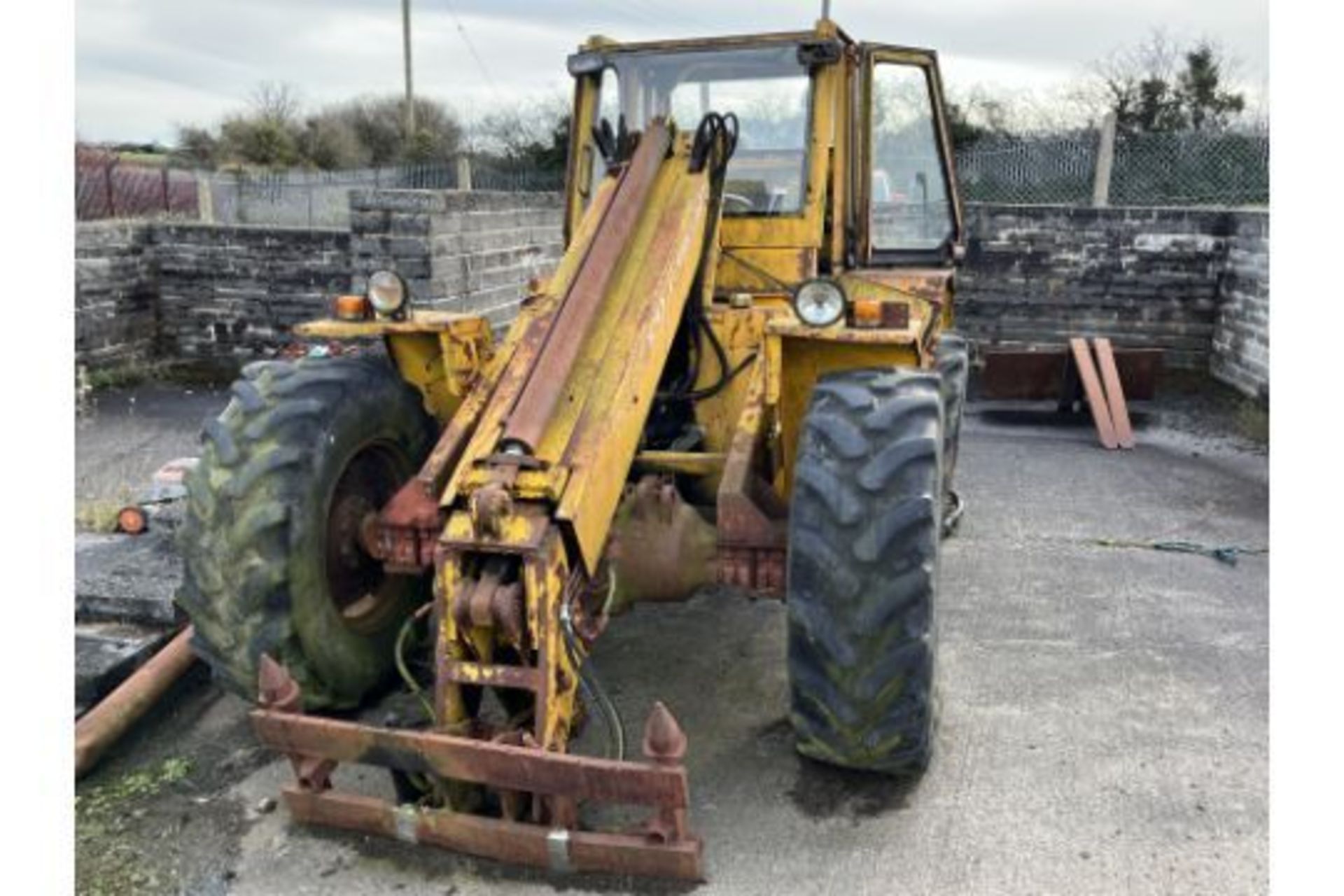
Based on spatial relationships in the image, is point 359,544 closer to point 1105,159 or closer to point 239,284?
point 239,284

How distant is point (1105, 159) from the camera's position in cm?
1038

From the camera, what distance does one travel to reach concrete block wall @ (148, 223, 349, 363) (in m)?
9.45

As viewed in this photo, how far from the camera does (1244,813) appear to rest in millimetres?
3420

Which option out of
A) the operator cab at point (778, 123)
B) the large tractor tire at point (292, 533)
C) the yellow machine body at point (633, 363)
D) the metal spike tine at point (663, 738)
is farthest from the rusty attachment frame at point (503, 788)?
the operator cab at point (778, 123)

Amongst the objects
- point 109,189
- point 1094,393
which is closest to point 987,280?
point 1094,393

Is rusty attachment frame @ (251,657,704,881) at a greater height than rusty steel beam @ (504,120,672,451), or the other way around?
rusty steel beam @ (504,120,672,451)

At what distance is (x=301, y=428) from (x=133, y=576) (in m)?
1.56

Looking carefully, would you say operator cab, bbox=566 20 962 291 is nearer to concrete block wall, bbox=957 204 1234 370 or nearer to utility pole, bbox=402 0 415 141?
concrete block wall, bbox=957 204 1234 370

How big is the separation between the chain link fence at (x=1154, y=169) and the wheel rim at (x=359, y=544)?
825 centimetres

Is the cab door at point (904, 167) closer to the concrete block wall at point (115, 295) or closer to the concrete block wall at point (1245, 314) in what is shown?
the concrete block wall at point (1245, 314)

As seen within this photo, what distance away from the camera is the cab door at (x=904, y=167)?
470 centimetres

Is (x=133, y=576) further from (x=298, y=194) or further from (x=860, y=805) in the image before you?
(x=298, y=194)

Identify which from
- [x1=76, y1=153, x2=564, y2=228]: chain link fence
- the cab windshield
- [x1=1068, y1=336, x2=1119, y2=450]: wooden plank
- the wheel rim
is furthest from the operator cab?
[x1=76, y1=153, x2=564, y2=228]: chain link fence

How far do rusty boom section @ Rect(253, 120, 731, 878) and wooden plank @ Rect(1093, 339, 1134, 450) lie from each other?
18.3 feet
